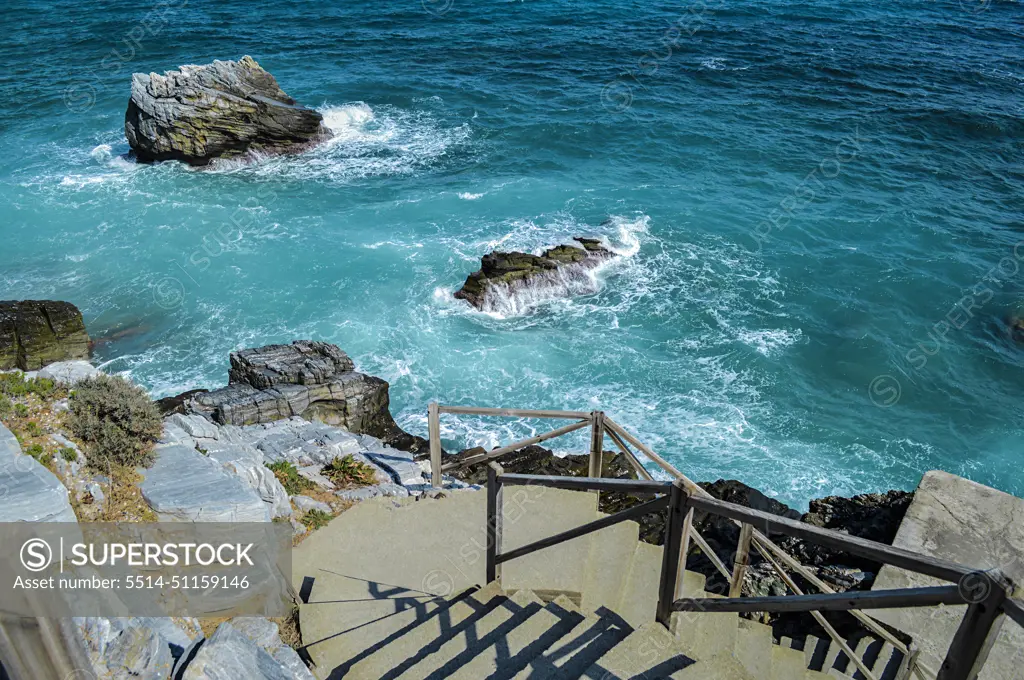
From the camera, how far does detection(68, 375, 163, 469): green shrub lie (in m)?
8.78

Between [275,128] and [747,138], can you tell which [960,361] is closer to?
[747,138]

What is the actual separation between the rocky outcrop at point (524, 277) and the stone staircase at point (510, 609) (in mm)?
14006

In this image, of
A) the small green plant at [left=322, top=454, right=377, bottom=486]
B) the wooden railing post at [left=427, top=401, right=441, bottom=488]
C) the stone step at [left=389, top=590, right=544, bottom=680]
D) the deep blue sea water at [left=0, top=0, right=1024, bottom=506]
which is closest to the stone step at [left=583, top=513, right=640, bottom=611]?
the stone step at [left=389, top=590, right=544, bottom=680]

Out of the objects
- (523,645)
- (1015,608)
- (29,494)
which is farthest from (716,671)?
(29,494)

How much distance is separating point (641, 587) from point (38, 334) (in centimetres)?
1772

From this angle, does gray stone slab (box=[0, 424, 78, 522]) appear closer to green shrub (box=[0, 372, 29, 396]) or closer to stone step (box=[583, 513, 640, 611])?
green shrub (box=[0, 372, 29, 396])

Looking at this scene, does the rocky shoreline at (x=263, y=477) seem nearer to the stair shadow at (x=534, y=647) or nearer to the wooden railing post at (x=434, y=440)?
the wooden railing post at (x=434, y=440)

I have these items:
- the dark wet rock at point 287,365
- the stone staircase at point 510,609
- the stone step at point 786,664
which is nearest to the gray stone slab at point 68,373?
the dark wet rock at point 287,365

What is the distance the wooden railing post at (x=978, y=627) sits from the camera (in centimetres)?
339

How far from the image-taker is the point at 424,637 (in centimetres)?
641

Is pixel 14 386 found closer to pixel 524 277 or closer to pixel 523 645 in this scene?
pixel 523 645

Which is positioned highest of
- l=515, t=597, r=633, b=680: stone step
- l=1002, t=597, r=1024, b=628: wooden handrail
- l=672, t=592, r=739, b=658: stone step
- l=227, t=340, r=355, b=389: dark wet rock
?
l=1002, t=597, r=1024, b=628: wooden handrail

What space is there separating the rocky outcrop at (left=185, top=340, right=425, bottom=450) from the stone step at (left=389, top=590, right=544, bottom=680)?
910 centimetres

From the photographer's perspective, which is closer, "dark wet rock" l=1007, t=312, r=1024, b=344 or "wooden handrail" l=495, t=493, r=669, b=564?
"wooden handrail" l=495, t=493, r=669, b=564
